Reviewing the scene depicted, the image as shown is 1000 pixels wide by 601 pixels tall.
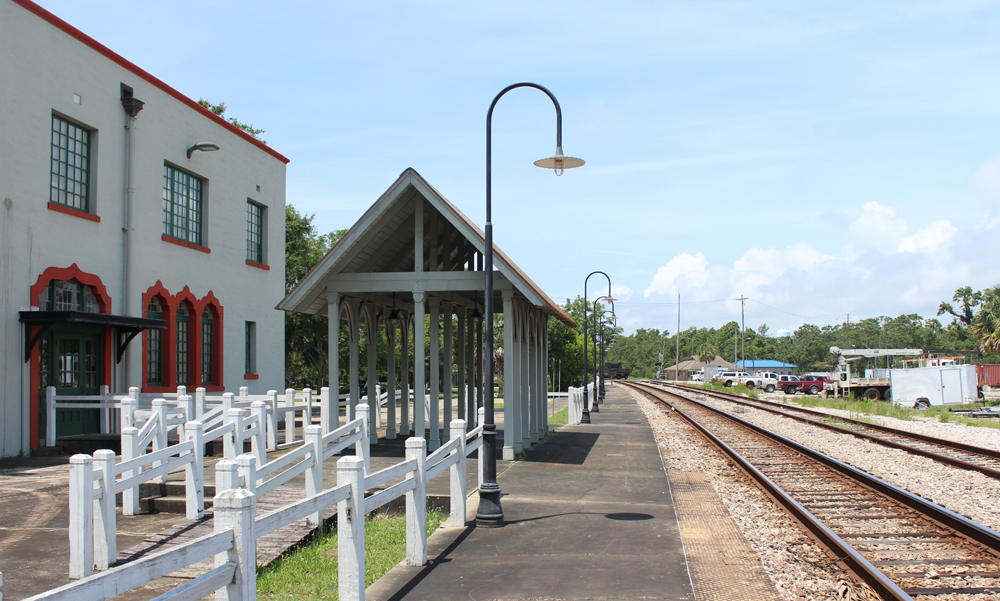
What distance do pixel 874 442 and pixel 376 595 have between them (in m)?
17.0

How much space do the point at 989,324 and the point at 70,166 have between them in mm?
51307

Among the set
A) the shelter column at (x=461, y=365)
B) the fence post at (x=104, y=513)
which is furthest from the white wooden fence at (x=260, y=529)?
the shelter column at (x=461, y=365)

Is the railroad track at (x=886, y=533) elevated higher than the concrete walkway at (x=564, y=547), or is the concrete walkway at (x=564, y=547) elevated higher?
the concrete walkway at (x=564, y=547)

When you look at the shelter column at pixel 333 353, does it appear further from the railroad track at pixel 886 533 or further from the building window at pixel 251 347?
the building window at pixel 251 347

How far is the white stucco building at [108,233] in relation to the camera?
1504 centimetres

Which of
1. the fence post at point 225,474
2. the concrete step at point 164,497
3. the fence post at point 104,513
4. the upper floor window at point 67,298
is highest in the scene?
the upper floor window at point 67,298

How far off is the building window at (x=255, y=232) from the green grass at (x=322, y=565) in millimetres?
16183

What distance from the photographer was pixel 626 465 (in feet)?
49.4

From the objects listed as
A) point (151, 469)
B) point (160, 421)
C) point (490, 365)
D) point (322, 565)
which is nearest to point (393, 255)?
point (490, 365)

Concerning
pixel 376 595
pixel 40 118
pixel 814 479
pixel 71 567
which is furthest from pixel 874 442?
pixel 40 118

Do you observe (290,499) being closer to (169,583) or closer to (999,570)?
(169,583)

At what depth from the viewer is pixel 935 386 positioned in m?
33.8

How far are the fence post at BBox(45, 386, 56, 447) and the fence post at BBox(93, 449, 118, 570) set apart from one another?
9130 mm

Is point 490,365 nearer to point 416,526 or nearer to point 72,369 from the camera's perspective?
point 416,526
